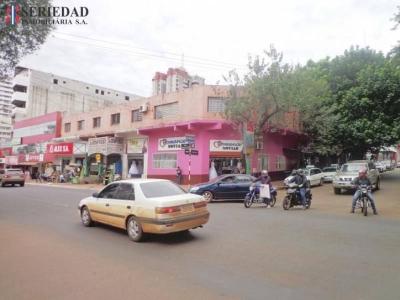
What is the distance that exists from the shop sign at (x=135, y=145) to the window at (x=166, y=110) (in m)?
2.78

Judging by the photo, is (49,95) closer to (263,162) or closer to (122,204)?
(263,162)

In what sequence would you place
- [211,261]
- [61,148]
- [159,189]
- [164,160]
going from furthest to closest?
[61,148]
[164,160]
[159,189]
[211,261]

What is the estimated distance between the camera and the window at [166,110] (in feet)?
→ 92.7

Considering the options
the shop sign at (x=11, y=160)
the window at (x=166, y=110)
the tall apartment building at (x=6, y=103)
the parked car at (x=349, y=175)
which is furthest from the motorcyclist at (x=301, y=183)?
the tall apartment building at (x=6, y=103)

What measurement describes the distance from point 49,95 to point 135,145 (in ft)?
95.5

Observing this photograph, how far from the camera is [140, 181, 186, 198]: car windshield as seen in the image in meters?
8.36

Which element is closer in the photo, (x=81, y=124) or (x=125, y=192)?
(x=125, y=192)

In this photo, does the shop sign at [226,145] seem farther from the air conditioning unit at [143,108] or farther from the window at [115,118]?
the window at [115,118]

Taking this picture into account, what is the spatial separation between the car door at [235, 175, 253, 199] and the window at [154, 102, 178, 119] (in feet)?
40.0

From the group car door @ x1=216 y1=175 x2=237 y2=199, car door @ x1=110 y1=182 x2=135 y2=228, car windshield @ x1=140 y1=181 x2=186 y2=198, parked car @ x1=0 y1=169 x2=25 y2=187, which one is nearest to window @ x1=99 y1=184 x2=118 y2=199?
car door @ x1=110 y1=182 x2=135 y2=228

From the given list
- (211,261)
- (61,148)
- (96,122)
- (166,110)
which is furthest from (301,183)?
(61,148)

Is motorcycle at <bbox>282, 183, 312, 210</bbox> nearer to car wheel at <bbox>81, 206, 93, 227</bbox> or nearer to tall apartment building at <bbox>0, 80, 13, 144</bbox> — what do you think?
car wheel at <bbox>81, 206, 93, 227</bbox>

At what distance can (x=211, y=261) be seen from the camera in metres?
6.31

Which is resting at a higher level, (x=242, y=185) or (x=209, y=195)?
(x=242, y=185)
